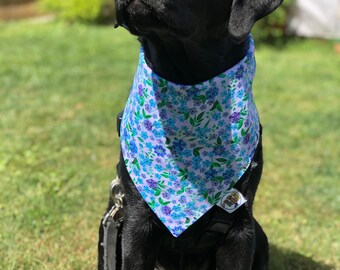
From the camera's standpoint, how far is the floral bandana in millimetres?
2020

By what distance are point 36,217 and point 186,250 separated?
129cm

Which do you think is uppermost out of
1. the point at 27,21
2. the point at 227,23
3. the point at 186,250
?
the point at 227,23

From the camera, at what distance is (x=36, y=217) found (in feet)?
10.7

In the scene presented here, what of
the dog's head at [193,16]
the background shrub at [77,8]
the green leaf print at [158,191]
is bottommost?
the background shrub at [77,8]

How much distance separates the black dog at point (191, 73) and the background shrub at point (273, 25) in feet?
20.7

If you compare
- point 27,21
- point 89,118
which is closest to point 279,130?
point 89,118

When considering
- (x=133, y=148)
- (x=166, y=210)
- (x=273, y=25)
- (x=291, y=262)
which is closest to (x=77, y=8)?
(x=273, y=25)

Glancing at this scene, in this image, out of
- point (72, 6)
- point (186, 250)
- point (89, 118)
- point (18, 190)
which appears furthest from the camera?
point (72, 6)

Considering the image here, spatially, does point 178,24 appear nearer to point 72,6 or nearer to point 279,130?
point 279,130

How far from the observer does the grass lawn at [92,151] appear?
3.16 metres

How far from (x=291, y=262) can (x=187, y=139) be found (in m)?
1.37

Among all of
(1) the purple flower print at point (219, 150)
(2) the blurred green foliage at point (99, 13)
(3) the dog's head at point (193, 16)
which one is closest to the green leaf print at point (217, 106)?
(1) the purple flower print at point (219, 150)

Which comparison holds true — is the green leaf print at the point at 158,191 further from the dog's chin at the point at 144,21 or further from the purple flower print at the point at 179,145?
the dog's chin at the point at 144,21

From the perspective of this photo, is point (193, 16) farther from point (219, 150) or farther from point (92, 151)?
point (92, 151)
